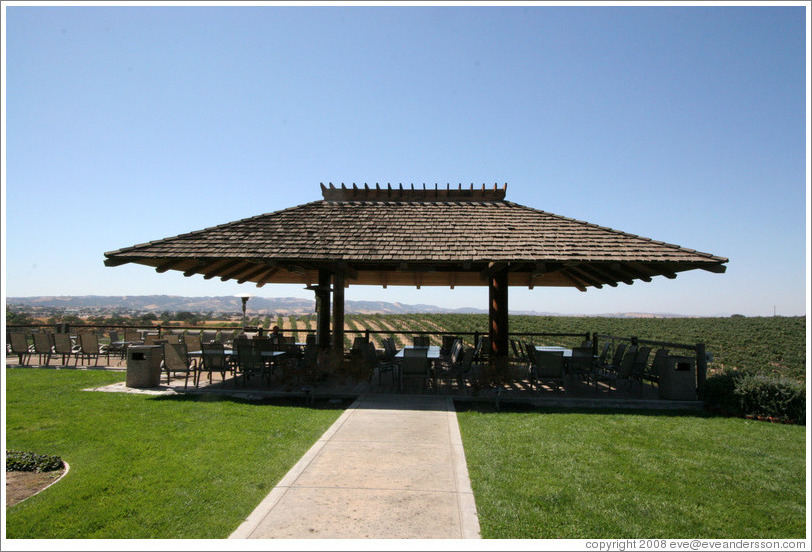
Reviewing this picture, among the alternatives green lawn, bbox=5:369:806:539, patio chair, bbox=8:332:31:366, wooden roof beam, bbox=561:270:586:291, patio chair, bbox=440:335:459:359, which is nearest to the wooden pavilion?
wooden roof beam, bbox=561:270:586:291

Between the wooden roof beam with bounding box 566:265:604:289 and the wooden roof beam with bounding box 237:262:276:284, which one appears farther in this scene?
the wooden roof beam with bounding box 237:262:276:284

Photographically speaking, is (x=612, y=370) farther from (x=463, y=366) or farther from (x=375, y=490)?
(x=375, y=490)

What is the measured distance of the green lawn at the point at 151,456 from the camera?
3623mm

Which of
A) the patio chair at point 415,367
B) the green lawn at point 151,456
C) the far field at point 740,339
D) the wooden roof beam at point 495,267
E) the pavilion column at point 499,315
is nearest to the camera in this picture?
the green lawn at point 151,456

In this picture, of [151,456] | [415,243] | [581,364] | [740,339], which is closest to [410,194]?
[415,243]

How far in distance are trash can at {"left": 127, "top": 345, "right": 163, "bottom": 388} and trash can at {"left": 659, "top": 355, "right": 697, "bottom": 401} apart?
32.3 feet

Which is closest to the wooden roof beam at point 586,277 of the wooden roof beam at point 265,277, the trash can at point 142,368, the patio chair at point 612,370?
the patio chair at point 612,370

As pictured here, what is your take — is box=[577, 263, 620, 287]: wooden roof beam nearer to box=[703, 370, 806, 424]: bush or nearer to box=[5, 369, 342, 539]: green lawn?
box=[703, 370, 806, 424]: bush

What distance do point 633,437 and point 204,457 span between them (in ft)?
17.1

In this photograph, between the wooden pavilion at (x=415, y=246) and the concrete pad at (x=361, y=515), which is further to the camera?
the wooden pavilion at (x=415, y=246)

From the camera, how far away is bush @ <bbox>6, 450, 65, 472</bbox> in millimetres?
4871

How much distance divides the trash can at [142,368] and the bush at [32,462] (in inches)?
175

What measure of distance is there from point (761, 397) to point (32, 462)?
9.98m

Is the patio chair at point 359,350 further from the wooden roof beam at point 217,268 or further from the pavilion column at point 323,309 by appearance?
the wooden roof beam at point 217,268
